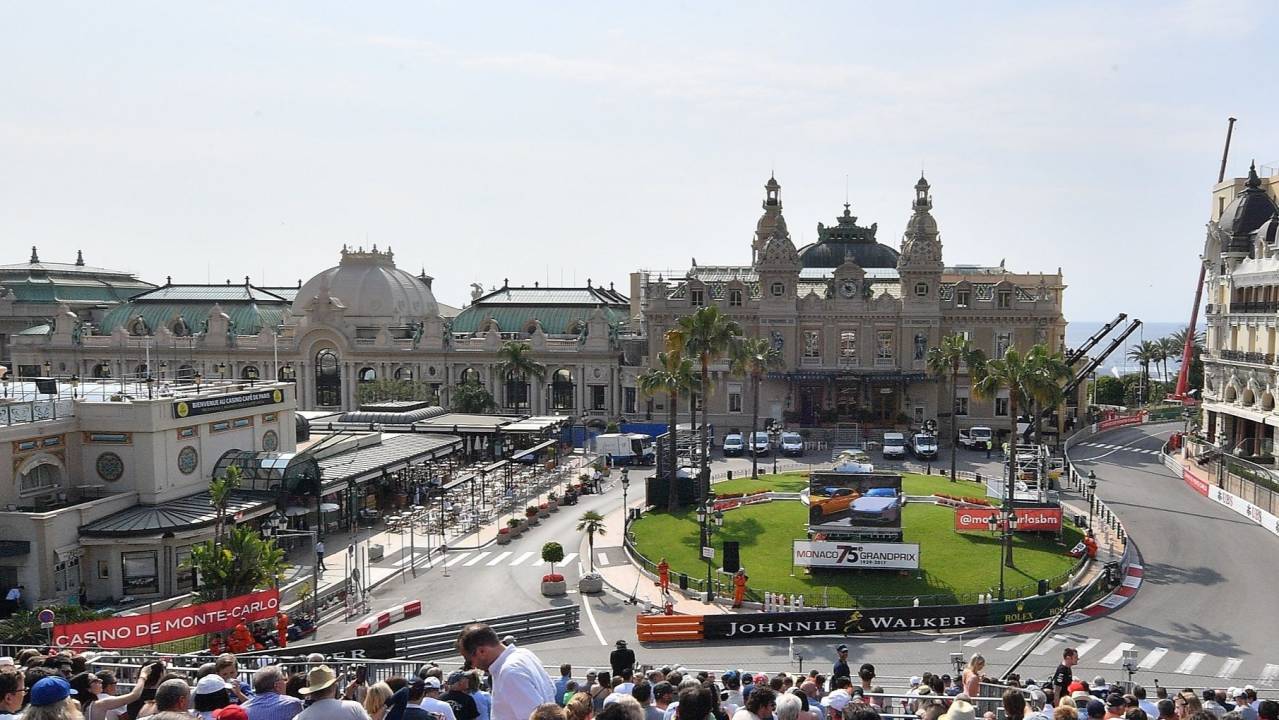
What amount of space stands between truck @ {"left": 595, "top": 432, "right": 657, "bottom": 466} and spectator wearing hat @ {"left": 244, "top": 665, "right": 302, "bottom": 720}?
61.0 metres

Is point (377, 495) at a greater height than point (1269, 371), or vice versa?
point (1269, 371)

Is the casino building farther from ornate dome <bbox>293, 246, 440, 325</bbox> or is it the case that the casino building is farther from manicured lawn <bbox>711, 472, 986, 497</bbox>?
ornate dome <bbox>293, 246, 440, 325</bbox>

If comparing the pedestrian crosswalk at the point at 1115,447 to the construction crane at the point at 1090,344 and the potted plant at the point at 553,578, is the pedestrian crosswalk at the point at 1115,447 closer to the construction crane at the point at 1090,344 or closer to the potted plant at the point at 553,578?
the construction crane at the point at 1090,344

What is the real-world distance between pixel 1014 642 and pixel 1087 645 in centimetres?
246

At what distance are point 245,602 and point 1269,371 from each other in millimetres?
67088

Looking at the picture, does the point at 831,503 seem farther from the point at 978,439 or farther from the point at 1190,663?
the point at 978,439

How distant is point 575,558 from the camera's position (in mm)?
50875

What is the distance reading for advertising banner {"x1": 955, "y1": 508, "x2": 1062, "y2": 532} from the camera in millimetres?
51188

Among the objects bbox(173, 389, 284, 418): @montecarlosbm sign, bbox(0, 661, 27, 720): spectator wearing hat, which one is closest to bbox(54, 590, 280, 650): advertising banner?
bbox(173, 389, 284, 418): @montecarlosbm sign

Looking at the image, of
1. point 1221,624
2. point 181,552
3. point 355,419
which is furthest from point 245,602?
point 355,419

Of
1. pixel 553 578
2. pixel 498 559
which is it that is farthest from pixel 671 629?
pixel 498 559

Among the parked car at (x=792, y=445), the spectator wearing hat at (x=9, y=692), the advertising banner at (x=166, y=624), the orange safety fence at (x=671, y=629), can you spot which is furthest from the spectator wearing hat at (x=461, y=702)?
the parked car at (x=792, y=445)

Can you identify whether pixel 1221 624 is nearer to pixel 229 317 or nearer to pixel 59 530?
pixel 59 530

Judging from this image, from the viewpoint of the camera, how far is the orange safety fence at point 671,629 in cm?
3791
